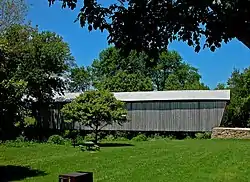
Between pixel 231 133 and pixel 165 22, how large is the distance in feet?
89.8

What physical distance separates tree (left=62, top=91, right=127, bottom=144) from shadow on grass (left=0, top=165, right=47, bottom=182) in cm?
986

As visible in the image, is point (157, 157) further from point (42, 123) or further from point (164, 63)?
point (164, 63)

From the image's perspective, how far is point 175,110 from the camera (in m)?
32.2

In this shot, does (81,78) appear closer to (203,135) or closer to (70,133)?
(70,133)

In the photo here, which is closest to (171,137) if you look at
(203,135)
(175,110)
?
(175,110)

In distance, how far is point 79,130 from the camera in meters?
34.0

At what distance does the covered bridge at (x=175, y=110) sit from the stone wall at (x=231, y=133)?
127cm

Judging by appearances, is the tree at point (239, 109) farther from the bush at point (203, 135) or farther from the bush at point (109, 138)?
the bush at point (109, 138)

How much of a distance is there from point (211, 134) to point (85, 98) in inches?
402

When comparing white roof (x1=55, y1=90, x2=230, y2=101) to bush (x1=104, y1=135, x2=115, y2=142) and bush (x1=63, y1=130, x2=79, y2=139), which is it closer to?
bush (x1=104, y1=135, x2=115, y2=142)

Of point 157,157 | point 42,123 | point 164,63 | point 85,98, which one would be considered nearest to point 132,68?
point 164,63

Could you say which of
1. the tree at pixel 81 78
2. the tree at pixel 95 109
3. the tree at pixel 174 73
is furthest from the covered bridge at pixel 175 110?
the tree at pixel 81 78

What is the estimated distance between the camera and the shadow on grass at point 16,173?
12.3m

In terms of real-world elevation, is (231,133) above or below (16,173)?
above
